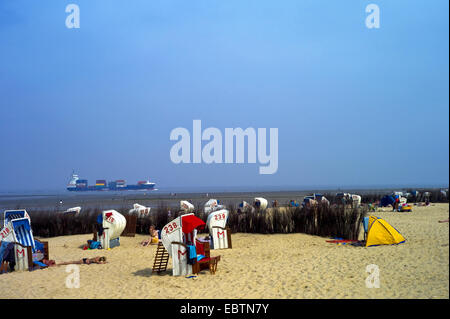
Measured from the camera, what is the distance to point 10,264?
350 inches

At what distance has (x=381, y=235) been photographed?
32.0 feet

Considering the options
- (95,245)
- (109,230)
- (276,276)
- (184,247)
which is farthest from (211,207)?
(276,276)

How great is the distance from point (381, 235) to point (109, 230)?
7.82 meters

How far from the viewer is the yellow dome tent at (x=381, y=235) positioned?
9.63 metres

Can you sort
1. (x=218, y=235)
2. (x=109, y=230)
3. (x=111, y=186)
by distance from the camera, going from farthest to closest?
(x=111, y=186) → (x=109, y=230) → (x=218, y=235)

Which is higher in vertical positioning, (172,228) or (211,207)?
(172,228)

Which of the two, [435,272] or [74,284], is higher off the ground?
[435,272]

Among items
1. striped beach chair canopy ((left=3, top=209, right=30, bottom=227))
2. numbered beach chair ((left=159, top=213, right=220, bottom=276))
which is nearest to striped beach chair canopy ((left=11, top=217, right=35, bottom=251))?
striped beach chair canopy ((left=3, top=209, right=30, bottom=227))

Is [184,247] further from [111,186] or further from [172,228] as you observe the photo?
[111,186]

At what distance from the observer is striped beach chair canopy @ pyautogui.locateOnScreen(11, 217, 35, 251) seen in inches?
369
